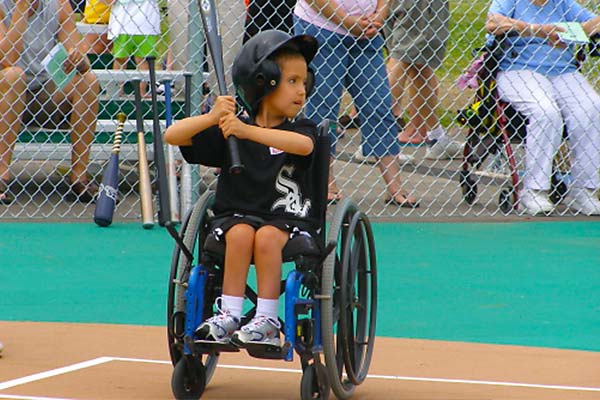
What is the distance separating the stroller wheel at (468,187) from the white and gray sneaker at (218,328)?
5528 millimetres

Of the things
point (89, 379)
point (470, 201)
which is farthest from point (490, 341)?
point (470, 201)

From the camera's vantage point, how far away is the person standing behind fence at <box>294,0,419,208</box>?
28.8ft

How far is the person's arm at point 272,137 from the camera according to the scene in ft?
14.1

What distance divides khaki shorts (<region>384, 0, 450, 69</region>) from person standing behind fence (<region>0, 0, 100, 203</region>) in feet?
9.56

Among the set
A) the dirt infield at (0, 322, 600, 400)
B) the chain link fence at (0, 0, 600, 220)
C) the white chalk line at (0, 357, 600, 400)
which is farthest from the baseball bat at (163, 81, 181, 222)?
the white chalk line at (0, 357, 600, 400)

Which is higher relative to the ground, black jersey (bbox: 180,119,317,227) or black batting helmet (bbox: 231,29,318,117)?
black batting helmet (bbox: 231,29,318,117)

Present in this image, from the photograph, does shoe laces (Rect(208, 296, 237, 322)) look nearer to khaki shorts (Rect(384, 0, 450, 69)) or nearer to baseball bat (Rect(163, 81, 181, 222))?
baseball bat (Rect(163, 81, 181, 222))

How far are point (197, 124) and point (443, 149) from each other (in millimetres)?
7500

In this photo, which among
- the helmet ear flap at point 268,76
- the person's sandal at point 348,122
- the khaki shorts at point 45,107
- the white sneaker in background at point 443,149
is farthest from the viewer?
the person's sandal at point 348,122

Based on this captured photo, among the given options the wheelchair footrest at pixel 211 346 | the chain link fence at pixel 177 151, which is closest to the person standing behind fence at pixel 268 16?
the chain link fence at pixel 177 151

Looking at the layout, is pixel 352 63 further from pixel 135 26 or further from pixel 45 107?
pixel 45 107

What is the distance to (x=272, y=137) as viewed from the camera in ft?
14.3

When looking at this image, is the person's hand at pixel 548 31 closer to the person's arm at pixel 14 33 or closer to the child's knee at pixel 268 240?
the person's arm at pixel 14 33

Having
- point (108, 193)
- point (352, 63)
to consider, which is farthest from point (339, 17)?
point (108, 193)
